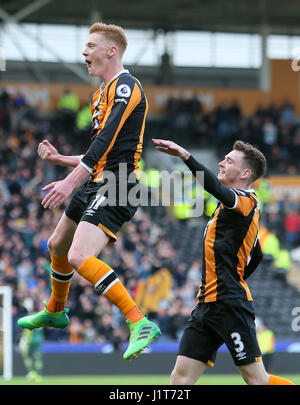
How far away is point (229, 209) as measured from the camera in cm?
687

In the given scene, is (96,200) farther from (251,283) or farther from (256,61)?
(256,61)

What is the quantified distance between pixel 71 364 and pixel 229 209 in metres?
10.6

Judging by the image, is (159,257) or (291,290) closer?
(159,257)

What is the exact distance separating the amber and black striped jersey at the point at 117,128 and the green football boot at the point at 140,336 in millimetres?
1180

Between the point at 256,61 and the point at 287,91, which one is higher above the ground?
the point at 256,61

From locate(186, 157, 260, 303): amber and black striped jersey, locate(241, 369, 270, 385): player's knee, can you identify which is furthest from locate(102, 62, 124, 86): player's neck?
locate(241, 369, 270, 385): player's knee

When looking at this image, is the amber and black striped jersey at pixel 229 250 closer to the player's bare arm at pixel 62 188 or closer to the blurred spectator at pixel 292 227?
the player's bare arm at pixel 62 188

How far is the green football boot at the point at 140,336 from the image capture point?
6.15 m

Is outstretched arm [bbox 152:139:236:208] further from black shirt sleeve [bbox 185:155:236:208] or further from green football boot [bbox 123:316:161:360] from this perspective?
green football boot [bbox 123:316:161:360]

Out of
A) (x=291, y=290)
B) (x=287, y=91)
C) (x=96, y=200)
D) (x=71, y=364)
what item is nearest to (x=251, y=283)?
(x=291, y=290)

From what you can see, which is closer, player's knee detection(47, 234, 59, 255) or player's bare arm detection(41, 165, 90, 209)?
player's bare arm detection(41, 165, 90, 209)

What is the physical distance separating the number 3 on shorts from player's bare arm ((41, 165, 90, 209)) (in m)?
1.72

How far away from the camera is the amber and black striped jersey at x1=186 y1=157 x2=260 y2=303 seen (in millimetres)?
6891

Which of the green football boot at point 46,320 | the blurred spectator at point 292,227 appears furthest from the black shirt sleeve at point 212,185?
the blurred spectator at point 292,227
